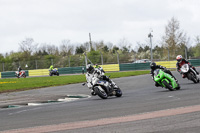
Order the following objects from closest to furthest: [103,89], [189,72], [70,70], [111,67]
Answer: [103,89] < [189,72] < [111,67] < [70,70]

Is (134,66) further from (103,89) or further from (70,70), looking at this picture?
(103,89)

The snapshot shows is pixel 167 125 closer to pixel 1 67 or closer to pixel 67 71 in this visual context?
pixel 67 71

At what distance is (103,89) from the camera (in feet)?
45.0

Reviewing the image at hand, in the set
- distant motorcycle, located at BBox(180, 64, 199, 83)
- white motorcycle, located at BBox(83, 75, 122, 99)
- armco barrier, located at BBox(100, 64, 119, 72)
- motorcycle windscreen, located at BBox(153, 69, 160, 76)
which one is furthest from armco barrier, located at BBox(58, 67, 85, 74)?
white motorcycle, located at BBox(83, 75, 122, 99)

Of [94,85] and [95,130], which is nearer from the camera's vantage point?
[95,130]

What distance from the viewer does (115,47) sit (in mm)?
92562

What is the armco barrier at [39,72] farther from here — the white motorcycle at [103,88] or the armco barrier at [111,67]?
the white motorcycle at [103,88]

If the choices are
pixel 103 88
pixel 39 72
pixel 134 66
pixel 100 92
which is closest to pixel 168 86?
pixel 103 88

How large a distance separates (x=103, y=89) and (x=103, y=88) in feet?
0.12

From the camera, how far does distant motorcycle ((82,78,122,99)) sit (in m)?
13.5

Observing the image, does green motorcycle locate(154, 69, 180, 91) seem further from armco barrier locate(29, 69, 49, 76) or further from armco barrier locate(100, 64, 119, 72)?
armco barrier locate(29, 69, 49, 76)

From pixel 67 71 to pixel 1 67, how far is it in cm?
1251

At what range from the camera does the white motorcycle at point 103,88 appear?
1348 centimetres

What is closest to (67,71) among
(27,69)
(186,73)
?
(27,69)
